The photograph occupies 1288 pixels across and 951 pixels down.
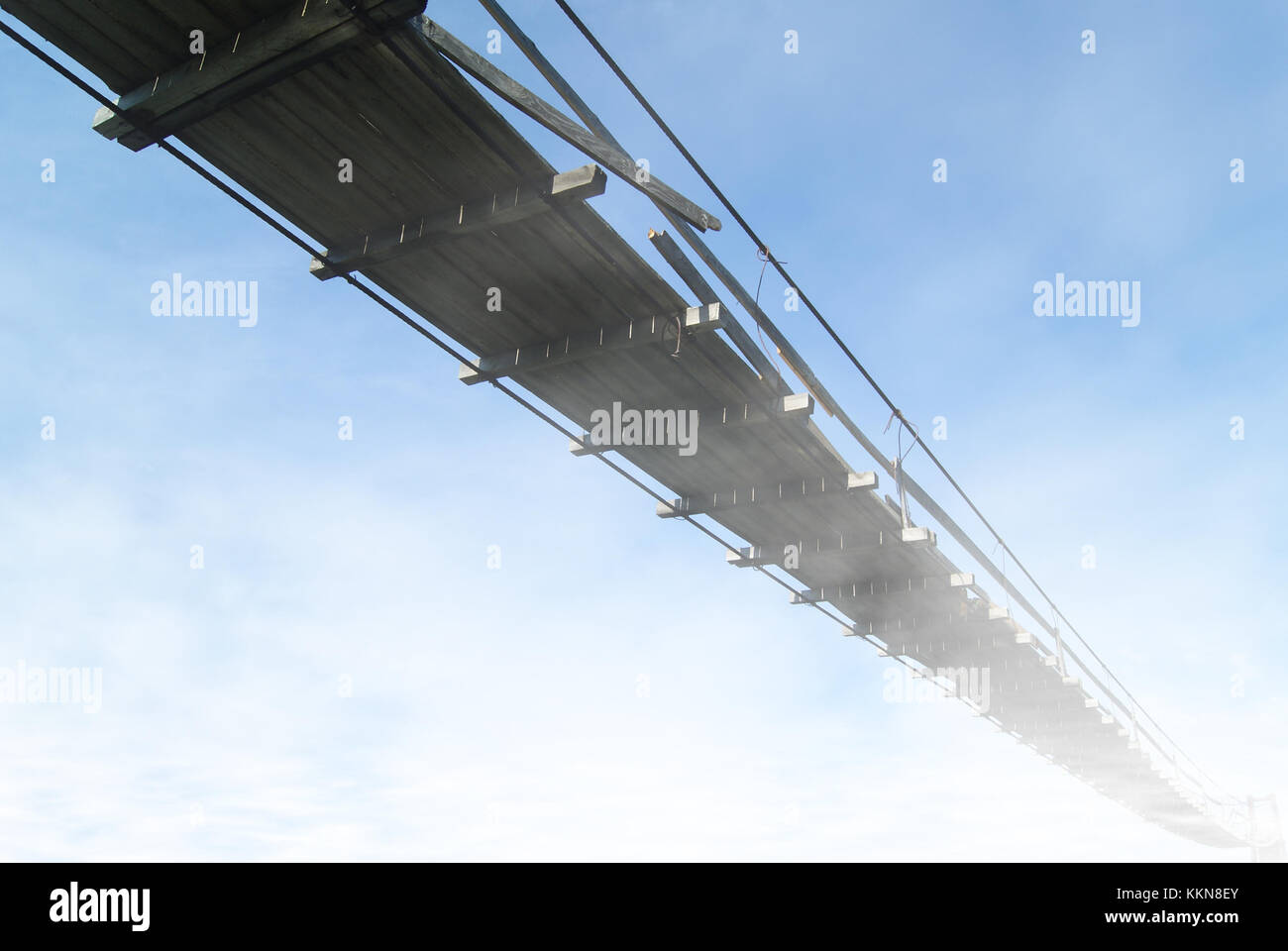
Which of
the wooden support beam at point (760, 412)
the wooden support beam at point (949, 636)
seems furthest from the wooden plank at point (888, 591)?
the wooden support beam at point (760, 412)

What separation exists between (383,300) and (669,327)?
11.3ft

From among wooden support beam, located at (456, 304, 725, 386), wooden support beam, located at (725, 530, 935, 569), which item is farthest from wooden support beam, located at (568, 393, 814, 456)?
wooden support beam, located at (725, 530, 935, 569)

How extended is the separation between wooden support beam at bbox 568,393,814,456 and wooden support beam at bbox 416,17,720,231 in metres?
3.50

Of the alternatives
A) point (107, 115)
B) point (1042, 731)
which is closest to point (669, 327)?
point (107, 115)

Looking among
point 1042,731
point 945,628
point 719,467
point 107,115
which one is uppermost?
point 107,115

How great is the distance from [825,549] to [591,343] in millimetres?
7811

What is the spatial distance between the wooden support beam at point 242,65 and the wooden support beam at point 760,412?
7.19 m

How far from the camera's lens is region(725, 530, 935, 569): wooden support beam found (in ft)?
54.1

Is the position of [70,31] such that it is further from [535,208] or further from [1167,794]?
[1167,794]

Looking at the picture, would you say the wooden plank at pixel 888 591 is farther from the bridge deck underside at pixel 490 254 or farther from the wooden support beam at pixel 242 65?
the wooden support beam at pixel 242 65

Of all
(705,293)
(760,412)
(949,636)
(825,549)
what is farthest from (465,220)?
(949,636)

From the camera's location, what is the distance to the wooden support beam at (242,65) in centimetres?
724

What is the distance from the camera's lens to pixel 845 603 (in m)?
19.8

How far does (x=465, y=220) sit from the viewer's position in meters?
9.37
